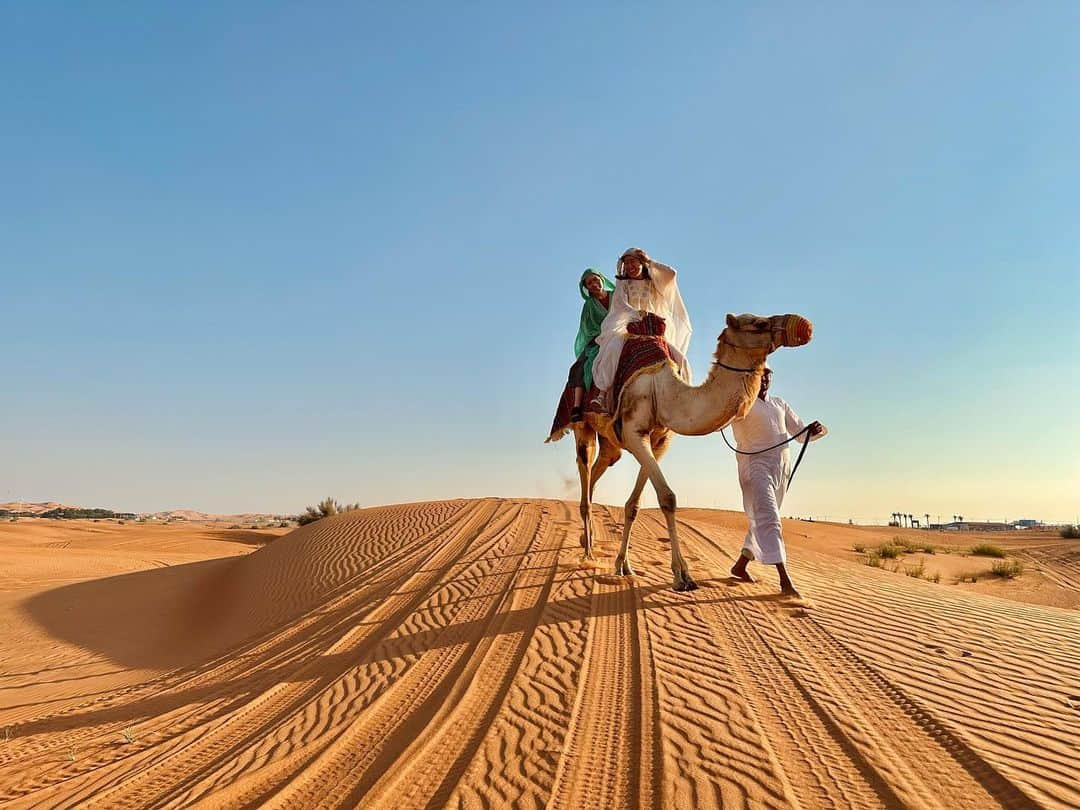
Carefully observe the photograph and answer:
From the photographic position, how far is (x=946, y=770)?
10.6 ft

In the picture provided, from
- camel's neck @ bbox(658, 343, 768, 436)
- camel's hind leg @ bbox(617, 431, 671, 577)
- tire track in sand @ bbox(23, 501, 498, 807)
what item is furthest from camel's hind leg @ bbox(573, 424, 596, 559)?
tire track in sand @ bbox(23, 501, 498, 807)

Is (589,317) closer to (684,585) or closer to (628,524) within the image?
(628,524)

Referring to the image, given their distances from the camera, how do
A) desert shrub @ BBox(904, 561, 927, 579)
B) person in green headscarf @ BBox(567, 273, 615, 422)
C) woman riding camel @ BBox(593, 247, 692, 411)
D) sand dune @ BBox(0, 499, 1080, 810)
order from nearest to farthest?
sand dune @ BBox(0, 499, 1080, 810) → woman riding camel @ BBox(593, 247, 692, 411) → person in green headscarf @ BBox(567, 273, 615, 422) → desert shrub @ BBox(904, 561, 927, 579)

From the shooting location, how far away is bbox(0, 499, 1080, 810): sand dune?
3195mm

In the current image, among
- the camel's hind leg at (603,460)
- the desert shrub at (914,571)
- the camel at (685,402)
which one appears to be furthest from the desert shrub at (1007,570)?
the camel at (685,402)

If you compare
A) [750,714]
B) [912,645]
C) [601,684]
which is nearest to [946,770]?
[750,714]

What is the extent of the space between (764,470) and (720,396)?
2.05 meters

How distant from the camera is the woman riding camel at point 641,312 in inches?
320

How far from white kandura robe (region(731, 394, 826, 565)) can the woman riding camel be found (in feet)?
3.56

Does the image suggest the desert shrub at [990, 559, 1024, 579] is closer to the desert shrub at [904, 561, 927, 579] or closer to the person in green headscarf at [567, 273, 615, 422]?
the desert shrub at [904, 561, 927, 579]

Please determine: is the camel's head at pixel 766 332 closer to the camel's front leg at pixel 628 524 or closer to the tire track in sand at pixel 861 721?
the camel's front leg at pixel 628 524

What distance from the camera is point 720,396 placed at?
6.04m

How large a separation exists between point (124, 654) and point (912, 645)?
10.4 m

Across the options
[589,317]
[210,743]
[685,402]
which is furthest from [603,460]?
[210,743]
